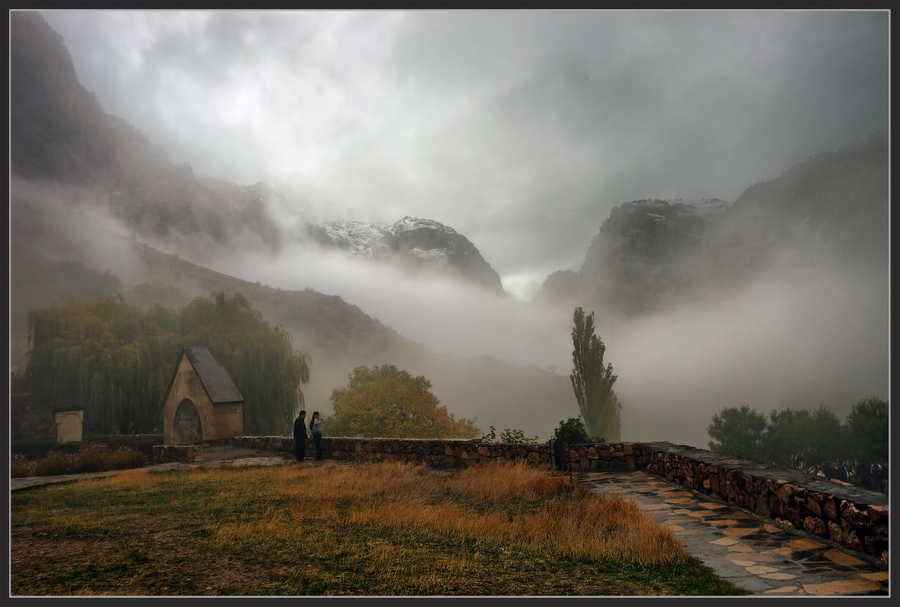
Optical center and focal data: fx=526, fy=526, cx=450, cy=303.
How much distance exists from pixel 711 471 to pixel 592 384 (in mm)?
32981

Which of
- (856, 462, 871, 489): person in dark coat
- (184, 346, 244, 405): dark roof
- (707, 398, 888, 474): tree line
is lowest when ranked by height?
(856, 462, 871, 489): person in dark coat

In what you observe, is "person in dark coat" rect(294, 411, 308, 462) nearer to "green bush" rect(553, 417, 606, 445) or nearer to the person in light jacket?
the person in light jacket

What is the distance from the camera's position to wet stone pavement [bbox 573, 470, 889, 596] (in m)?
4.25

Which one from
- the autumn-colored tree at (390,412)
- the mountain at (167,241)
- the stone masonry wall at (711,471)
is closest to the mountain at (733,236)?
the mountain at (167,241)

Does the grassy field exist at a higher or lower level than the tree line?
higher

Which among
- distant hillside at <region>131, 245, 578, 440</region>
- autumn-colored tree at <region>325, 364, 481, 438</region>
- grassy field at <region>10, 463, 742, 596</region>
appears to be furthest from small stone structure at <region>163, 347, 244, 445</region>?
distant hillside at <region>131, 245, 578, 440</region>

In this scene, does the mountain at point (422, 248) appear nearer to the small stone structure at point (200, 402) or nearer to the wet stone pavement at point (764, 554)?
the small stone structure at point (200, 402)

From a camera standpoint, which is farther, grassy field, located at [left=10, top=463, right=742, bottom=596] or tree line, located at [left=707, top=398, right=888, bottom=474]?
tree line, located at [left=707, top=398, right=888, bottom=474]

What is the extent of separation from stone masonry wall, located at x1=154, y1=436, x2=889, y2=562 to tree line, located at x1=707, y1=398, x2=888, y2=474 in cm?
4531

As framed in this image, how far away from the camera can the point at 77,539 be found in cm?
658

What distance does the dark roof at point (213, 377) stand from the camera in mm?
20344

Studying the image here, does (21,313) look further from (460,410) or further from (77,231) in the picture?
(460,410)

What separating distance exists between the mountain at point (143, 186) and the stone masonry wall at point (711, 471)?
17.5m

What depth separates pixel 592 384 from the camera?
40188mm
